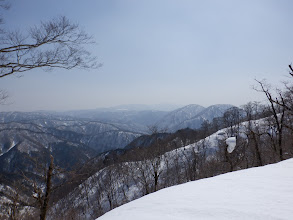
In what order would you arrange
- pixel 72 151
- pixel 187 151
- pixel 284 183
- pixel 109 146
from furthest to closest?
pixel 109 146, pixel 72 151, pixel 187 151, pixel 284 183

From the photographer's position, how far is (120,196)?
45594mm

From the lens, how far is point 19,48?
5879 millimetres

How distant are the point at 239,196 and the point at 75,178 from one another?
797 cm

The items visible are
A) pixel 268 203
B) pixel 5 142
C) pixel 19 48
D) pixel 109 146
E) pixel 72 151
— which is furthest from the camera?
pixel 109 146

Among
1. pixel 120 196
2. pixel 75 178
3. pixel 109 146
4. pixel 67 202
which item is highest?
pixel 75 178

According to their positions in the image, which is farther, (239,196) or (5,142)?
(5,142)

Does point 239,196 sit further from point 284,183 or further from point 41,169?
point 41,169

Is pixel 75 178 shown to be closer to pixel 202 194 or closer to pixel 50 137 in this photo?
pixel 202 194

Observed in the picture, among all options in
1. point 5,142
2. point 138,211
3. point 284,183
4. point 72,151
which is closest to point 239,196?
point 284,183

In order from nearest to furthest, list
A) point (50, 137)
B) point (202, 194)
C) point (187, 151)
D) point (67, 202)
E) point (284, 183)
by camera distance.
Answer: point (202, 194), point (284, 183), point (67, 202), point (187, 151), point (50, 137)

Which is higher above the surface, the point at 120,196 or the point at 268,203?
the point at 268,203

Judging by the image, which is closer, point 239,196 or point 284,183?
point 239,196

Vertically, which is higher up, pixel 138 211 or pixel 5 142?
pixel 138 211

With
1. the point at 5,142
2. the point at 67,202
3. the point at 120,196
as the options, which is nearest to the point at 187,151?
the point at 120,196
